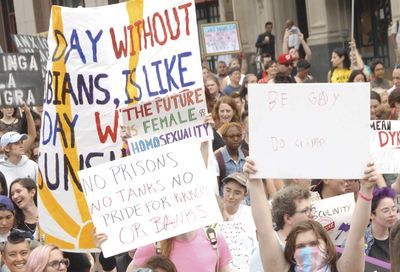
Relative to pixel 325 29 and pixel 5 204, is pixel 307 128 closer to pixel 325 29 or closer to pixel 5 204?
pixel 5 204

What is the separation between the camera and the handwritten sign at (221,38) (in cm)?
1983

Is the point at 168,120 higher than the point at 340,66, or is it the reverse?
the point at 168,120

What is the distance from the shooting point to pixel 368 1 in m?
26.5

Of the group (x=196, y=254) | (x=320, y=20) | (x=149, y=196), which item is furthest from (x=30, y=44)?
(x=196, y=254)

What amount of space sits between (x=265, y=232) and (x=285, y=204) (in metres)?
0.45

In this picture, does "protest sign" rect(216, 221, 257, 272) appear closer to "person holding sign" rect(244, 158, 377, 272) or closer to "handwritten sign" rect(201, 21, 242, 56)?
"person holding sign" rect(244, 158, 377, 272)

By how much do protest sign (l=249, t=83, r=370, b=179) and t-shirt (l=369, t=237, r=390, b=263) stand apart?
1158 mm

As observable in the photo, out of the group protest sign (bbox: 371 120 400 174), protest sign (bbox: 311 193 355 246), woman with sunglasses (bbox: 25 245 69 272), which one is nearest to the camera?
woman with sunglasses (bbox: 25 245 69 272)

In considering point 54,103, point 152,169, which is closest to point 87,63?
point 54,103

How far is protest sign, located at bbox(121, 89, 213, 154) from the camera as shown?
7863mm

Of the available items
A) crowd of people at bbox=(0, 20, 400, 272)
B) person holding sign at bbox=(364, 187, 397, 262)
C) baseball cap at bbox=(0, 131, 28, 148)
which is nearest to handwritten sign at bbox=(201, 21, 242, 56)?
crowd of people at bbox=(0, 20, 400, 272)

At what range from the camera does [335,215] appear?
712 cm

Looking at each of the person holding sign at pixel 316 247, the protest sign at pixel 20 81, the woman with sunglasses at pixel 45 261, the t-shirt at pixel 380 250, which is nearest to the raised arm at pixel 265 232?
the person holding sign at pixel 316 247

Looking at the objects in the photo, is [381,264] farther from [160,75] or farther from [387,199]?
[160,75]
